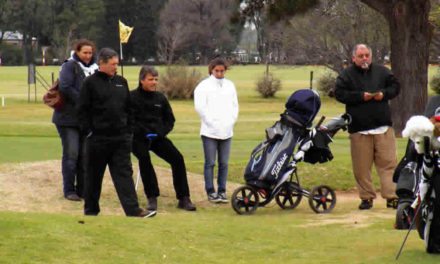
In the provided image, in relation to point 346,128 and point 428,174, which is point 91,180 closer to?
point 346,128

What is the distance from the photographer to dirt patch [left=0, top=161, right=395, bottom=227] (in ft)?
39.0

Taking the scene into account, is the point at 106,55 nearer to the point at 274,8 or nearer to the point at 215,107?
the point at 215,107

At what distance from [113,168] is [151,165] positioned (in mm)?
1910

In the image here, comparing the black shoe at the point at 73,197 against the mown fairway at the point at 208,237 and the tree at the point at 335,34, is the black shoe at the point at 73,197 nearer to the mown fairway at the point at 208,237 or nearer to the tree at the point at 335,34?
the mown fairway at the point at 208,237

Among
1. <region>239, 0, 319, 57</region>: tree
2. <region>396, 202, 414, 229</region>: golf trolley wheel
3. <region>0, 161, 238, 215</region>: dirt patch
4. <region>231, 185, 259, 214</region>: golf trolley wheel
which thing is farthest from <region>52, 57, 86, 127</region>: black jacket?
<region>239, 0, 319, 57</region>: tree

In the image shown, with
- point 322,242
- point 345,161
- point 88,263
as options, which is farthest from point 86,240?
point 345,161

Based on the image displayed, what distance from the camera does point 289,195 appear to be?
12562 millimetres

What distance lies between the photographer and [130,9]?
10894 cm

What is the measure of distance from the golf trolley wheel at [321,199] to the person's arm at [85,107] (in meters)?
2.98

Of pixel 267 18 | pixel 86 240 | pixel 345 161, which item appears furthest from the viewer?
pixel 267 18

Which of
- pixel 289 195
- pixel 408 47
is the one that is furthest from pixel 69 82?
pixel 408 47

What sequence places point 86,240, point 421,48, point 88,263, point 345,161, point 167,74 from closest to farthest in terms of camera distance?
point 88,263 < point 86,240 < point 345,161 < point 421,48 < point 167,74

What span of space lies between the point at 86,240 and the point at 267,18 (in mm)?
17774

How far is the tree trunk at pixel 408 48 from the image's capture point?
22531 mm
